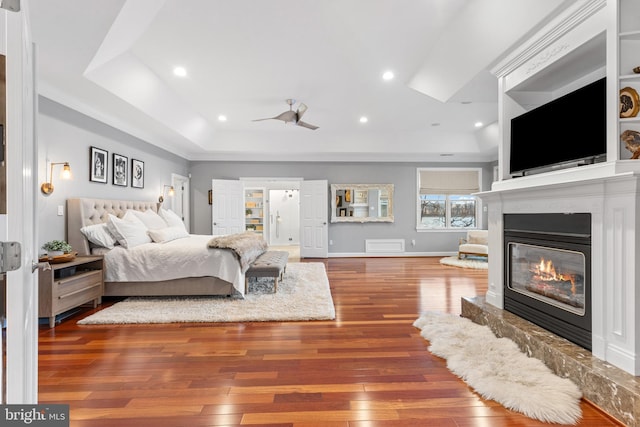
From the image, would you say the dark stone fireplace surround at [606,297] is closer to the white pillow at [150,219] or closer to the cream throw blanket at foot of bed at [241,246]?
the cream throw blanket at foot of bed at [241,246]

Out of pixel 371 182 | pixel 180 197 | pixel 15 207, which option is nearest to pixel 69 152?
pixel 180 197

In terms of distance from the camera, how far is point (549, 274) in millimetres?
2311

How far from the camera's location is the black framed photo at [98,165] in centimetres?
413

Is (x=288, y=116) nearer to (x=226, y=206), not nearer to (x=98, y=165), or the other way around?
(x=98, y=165)

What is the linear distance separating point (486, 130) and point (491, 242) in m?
4.44

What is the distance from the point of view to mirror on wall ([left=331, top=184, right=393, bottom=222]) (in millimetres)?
7629

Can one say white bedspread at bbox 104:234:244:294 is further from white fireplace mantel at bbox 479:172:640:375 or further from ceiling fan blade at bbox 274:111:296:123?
white fireplace mantel at bbox 479:172:640:375

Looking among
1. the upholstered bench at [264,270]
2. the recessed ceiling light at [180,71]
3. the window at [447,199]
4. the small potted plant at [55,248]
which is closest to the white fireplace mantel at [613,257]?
the upholstered bench at [264,270]

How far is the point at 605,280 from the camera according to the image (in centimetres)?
180

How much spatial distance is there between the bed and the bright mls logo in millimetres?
2426

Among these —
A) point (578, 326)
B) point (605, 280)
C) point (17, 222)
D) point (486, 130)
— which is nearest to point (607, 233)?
point (605, 280)

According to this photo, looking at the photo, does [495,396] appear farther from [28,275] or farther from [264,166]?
[264,166]

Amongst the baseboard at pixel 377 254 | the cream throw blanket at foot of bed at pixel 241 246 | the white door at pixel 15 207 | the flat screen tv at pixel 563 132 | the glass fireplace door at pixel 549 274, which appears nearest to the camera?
the white door at pixel 15 207

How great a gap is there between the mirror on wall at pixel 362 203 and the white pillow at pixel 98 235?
4817 mm
